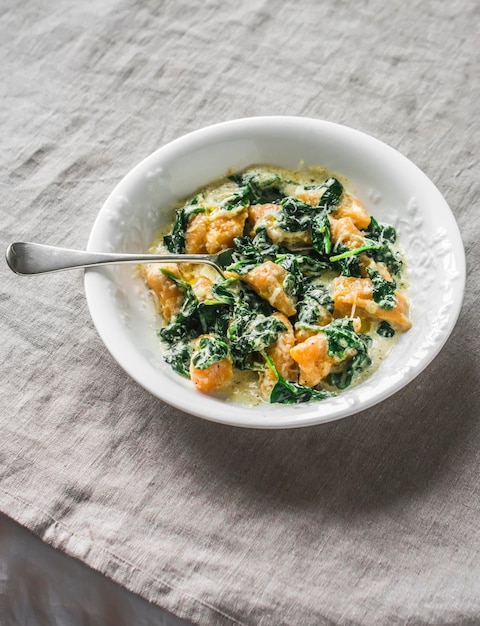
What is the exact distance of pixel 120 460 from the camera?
293 cm

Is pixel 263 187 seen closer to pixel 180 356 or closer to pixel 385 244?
pixel 385 244

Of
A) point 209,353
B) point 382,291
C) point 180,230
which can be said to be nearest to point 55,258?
point 180,230

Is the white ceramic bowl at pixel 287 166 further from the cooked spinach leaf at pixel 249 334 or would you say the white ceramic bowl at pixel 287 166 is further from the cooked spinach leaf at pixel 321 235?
the cooked spinach leaf at pixel 321 235

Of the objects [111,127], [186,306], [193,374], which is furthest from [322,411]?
[111,127]

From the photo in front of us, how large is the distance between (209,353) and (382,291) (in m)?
0.79

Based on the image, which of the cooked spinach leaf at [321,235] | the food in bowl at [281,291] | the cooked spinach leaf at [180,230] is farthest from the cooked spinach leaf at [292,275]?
the cooked spinach leaf at [180,230]

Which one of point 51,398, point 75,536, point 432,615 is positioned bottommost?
point 432,615

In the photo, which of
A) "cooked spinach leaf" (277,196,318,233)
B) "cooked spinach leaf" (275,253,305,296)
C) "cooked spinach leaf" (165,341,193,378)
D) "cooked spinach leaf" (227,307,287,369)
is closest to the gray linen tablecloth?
"cooked spinach leaf" (165,341,193,378)

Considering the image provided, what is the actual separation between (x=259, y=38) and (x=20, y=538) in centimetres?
313

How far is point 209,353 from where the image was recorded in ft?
9.14

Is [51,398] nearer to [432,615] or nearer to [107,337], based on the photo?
[107,337]

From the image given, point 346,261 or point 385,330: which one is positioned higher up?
point 346,261

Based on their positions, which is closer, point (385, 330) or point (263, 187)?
point (385, 330)

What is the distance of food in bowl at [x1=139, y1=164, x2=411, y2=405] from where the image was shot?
2791mm
